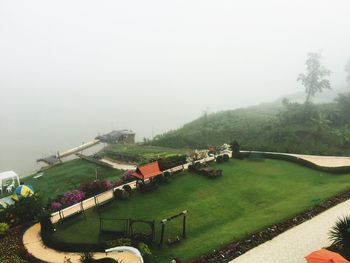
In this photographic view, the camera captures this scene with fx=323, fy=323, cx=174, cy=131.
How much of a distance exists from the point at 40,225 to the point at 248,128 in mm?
43964

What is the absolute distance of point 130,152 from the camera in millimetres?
51125

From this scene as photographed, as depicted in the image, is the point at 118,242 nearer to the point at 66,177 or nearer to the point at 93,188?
the point at 93,188

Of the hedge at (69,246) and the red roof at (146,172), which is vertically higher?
the red roof at (146,172)

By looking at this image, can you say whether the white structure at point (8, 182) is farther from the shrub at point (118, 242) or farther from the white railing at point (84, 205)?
the shrub at point (118, 242)

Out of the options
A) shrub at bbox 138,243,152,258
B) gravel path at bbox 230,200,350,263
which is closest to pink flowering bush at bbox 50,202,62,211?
shrub at bbox 138,243,152,258

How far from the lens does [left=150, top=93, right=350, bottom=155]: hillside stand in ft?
146

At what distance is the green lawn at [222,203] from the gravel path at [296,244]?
1.48m

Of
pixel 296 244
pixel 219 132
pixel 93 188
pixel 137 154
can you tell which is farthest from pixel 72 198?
pixel 219 132

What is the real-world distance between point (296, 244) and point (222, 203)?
8.07 meters

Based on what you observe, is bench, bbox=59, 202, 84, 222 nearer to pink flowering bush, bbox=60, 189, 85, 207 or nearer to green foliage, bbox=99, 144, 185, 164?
pink flowering bush, bbox=60, 189, 85, 207

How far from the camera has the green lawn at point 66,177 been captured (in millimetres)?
37281

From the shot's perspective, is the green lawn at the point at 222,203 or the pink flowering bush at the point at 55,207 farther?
the pink flowering bush at the point at 55,207

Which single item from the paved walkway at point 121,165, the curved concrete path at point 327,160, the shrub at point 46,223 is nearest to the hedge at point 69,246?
the shrub at point 46,223

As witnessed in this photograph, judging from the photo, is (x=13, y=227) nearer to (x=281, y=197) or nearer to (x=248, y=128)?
(x=281, y=197)
